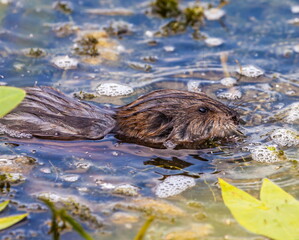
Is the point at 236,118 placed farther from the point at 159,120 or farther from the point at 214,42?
the point at 214,42

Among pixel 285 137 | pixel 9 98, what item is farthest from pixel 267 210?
pixel 9 98

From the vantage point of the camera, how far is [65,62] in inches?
289

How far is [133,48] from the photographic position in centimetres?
787

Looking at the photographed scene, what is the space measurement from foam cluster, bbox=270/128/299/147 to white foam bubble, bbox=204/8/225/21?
10.7ft

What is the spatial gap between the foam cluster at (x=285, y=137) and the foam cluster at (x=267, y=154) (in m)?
0.17

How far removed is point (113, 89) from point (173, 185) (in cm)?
220

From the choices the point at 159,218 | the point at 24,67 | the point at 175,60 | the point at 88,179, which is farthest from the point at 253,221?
the point at 24,67

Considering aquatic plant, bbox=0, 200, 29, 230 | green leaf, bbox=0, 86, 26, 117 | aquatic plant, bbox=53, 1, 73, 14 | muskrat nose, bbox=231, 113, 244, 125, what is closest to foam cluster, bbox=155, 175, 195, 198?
muskrat nose, bbox=231, 113, 244, 125

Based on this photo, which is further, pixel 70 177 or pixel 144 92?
pixel 144 92

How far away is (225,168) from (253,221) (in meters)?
1.22

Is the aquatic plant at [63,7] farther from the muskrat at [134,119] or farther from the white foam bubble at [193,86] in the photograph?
the muskrat at [134,119]

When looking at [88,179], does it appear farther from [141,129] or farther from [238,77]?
[238,77]

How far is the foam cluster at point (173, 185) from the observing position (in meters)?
4.82

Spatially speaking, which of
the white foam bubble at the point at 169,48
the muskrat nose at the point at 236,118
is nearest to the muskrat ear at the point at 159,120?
the muskrat nose at the point at 236,118
